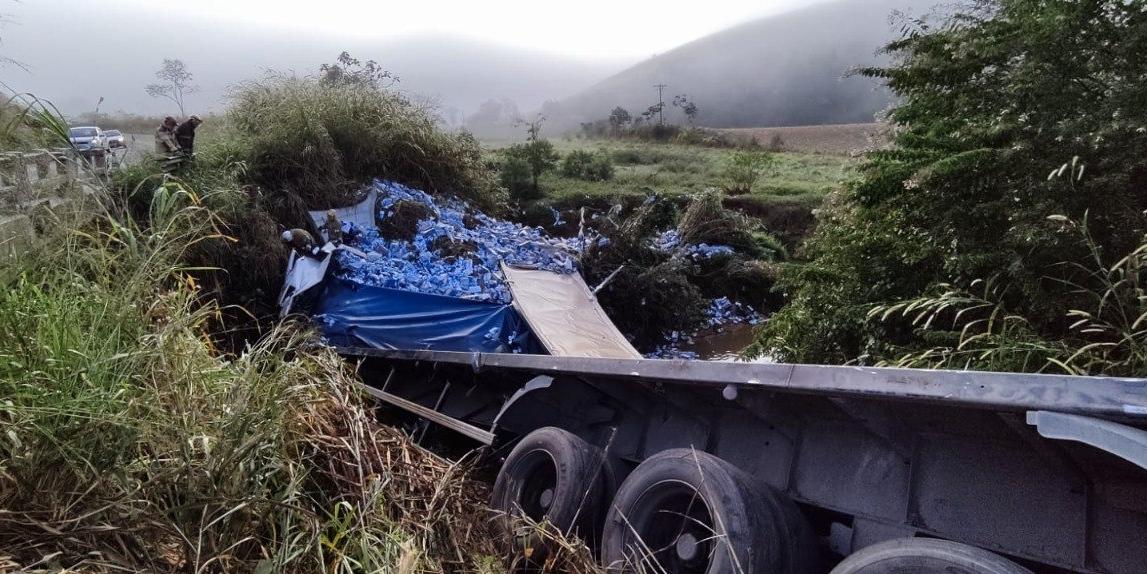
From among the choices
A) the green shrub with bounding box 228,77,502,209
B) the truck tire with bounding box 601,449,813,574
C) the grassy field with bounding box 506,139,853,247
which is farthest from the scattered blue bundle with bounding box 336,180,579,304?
the grassy field with bounding box 506,139,853,247

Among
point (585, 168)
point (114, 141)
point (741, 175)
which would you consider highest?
point (114, 141)

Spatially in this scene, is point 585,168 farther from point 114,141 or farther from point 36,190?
point 36,190

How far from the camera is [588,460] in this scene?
346 centimetres

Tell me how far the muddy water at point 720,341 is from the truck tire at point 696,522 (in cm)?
745

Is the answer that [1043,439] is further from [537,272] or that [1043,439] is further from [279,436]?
[537,272]

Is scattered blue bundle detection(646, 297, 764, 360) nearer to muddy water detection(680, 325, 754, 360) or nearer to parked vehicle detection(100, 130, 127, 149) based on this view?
muddy water detection(680, 325, 754, 360)

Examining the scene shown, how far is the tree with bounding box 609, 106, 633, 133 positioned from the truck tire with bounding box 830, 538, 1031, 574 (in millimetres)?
35080

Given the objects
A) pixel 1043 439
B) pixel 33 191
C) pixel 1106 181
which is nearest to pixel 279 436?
pixel 33 191

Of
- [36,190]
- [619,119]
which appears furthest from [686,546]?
[619,119]

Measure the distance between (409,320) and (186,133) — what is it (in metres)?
3.65

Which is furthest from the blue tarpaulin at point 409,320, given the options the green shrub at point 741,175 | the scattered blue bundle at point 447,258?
the green shrub at point 741,175

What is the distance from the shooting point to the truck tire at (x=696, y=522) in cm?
253

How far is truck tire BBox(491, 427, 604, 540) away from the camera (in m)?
3.34

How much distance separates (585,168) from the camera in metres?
20.3
